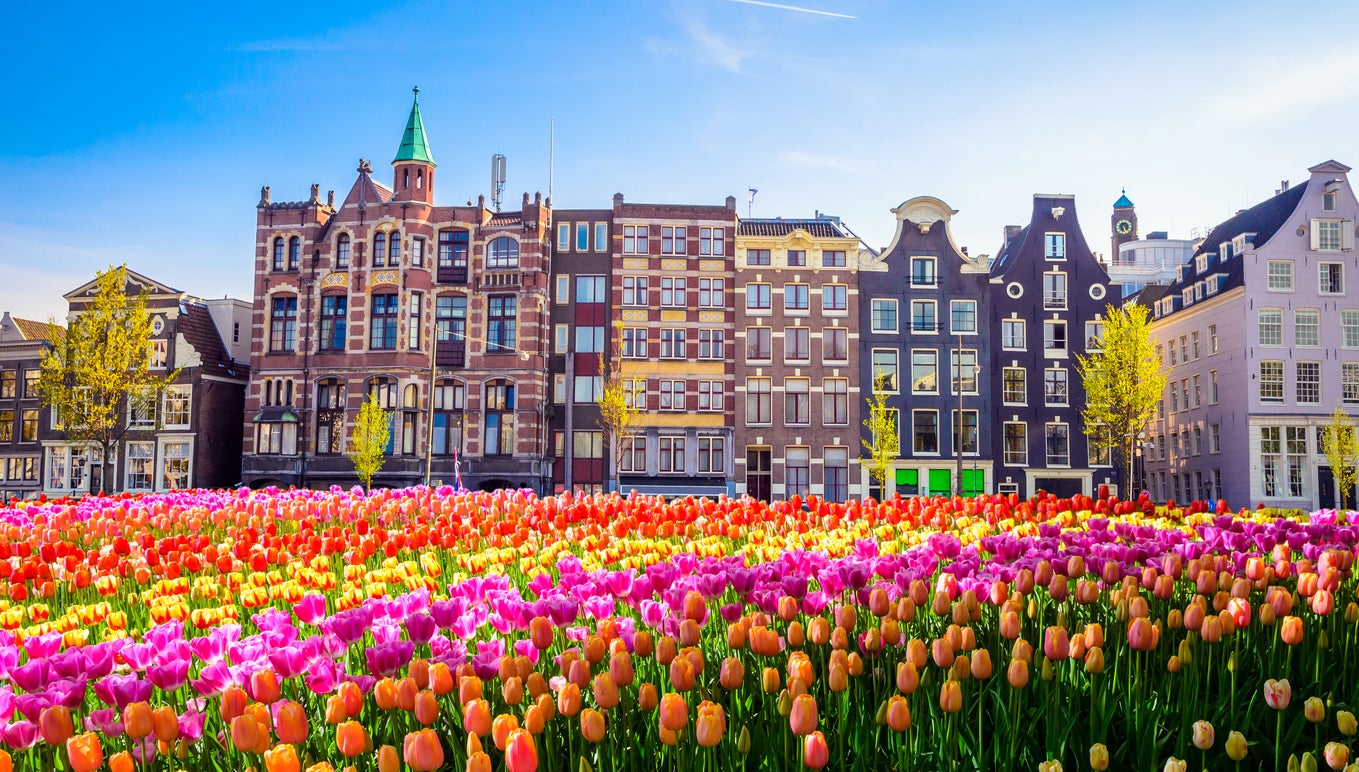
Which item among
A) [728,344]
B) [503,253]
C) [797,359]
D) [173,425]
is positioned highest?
[503,253]

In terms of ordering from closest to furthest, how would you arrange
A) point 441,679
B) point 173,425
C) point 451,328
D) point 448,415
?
point 441,679 → point 448,415 → point 451,328 → point 173,425

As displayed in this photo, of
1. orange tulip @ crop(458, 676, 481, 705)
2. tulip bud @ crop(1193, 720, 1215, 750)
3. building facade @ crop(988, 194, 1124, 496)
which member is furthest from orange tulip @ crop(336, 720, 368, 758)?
building facade @ crop(988, 194, 1124, 496)

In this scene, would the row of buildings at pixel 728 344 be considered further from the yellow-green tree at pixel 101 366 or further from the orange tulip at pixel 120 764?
the orange tulip at pixel 120 764

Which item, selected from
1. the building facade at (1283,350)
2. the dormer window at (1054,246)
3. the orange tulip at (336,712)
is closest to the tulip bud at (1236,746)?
the orange tulip at (336,712)

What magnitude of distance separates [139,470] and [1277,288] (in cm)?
5147

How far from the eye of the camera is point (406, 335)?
48031mm

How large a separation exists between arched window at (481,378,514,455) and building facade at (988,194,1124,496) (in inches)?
807

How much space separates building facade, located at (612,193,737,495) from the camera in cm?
4775

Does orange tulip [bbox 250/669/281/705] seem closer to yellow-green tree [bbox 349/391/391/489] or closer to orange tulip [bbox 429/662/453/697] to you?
orange tulip [bbox 429/662/453/697]

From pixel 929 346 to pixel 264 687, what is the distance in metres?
46.3

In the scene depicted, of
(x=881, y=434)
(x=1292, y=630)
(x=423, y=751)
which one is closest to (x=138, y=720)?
(x=423, y=751)

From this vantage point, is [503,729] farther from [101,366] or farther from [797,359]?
[797,359]

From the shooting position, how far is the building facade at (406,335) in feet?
156

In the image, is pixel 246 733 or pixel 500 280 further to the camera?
pixel 500 280
